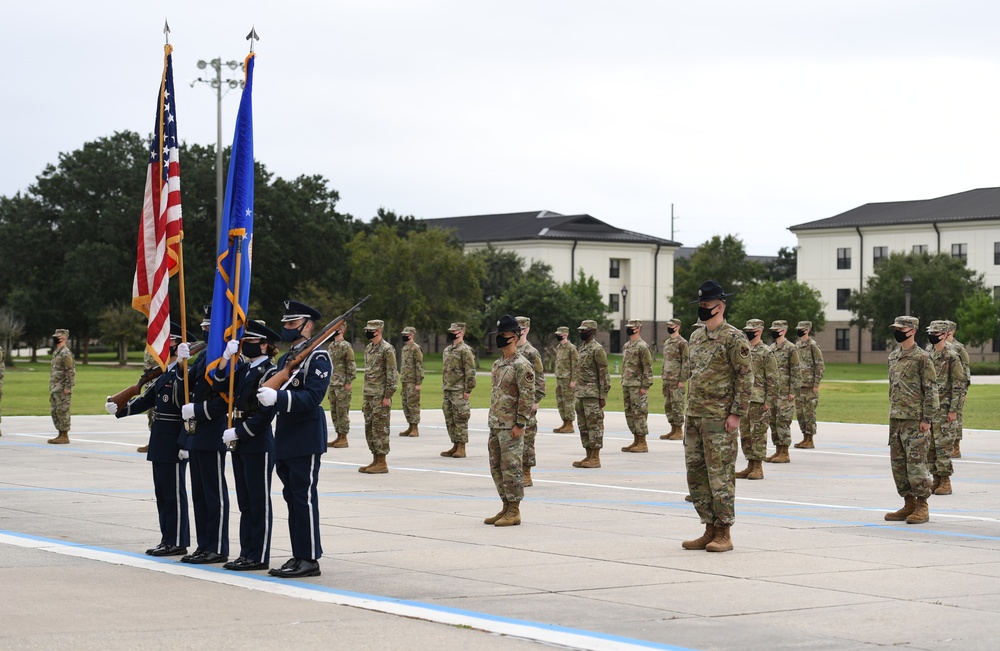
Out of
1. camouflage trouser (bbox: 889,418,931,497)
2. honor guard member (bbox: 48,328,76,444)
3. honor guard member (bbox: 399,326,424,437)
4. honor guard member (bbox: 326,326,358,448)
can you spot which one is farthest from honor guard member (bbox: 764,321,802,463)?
honor guard member (bbox: 48,328,76,444)

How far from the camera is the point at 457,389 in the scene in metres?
21.6

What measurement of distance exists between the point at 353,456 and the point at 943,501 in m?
9.53

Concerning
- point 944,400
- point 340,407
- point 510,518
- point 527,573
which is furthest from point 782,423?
point 527,573

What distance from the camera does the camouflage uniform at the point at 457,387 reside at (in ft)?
69.4

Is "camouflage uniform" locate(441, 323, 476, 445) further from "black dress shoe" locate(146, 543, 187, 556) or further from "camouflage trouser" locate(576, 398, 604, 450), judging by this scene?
"black dress shoe" locate(146, 543, 187, 556)

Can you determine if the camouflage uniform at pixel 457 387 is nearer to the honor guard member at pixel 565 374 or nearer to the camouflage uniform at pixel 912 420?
the honor guard member at pixel 565 374

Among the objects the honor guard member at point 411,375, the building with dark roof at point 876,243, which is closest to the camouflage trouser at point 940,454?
the honor guard member at point 411,375

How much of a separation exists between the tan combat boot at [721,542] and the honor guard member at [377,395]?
7894 millimetres

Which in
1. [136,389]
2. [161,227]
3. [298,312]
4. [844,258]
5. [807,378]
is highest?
[844,258]

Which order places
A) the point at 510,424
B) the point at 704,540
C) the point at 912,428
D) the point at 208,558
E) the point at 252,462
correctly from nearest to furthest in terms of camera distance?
the point at 252,462, the point at 208,558, the point at 704,540, the point at 510,424, the point at 912,428

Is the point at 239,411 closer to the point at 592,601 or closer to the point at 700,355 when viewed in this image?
the point at 592,601

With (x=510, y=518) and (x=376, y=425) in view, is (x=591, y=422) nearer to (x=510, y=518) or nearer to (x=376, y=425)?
(x=376, y=425)

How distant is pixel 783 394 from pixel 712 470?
9180mm

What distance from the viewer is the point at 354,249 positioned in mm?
76938
